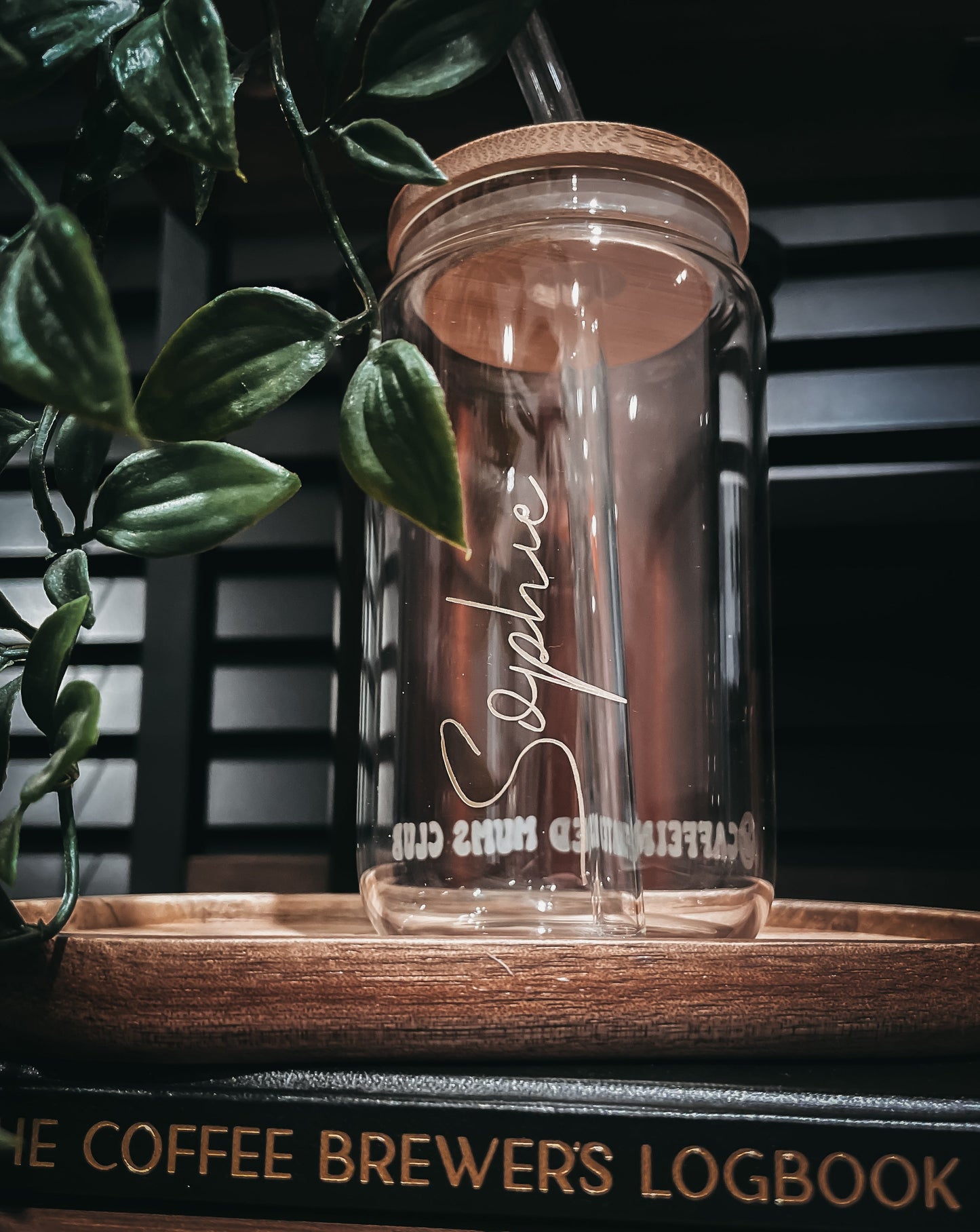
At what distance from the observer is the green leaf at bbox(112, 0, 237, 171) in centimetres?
25

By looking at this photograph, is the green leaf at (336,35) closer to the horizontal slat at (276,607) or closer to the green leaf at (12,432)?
the green leaf at (12,432)

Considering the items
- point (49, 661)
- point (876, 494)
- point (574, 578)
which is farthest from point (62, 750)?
point (876, 494)

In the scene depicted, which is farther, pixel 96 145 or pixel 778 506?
pixel 778 506

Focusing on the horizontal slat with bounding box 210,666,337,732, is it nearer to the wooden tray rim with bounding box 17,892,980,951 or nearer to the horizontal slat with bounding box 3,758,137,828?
the horizontal slat with bounding box 3,758,137,828

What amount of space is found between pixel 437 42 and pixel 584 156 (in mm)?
153

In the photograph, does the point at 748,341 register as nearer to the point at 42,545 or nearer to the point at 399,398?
the point at 399,398

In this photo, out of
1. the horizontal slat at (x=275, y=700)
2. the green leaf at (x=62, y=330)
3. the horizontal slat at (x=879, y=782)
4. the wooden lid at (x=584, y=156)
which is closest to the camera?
the green leaf at (x=62, y=330)

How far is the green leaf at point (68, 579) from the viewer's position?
1.14ft

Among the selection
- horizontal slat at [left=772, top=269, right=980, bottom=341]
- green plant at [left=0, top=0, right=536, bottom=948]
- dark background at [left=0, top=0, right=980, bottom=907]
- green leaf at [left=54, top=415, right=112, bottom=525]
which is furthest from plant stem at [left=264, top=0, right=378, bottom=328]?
horizontal slat at [left=772, top=269, right=980, bottom=341]

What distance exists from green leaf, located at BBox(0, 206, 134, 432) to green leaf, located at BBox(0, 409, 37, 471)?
0.15 m

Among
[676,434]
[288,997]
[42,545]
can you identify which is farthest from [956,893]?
[42,545]

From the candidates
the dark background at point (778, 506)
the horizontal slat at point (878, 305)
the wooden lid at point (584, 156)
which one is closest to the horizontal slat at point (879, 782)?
the dark background at point (778, 506)

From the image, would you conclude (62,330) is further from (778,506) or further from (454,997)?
(778,506)

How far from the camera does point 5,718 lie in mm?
331
